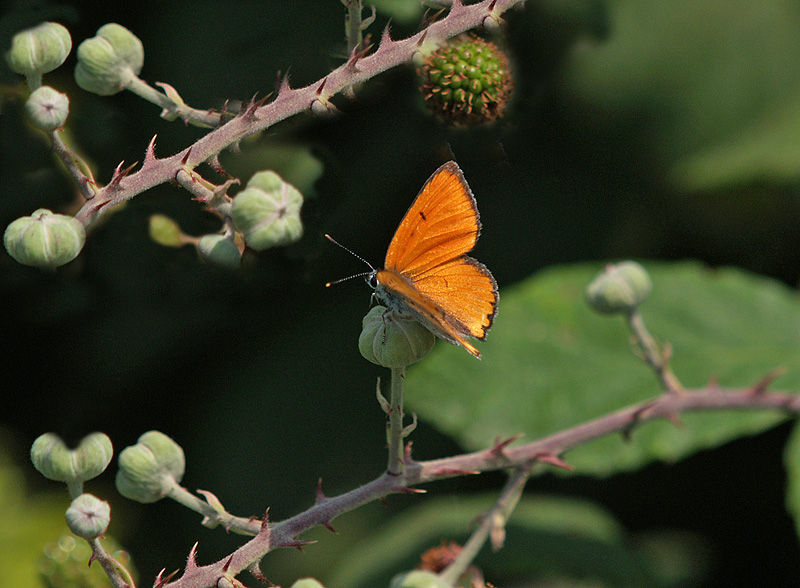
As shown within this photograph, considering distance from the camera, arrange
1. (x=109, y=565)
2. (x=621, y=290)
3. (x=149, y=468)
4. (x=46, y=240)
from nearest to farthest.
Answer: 1. (x=46, y=240)
2. (x=109, y=565)
3. (x=149, y=468)
4. (x=621, y=290)

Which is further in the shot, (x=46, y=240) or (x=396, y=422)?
(x=396, y=422)

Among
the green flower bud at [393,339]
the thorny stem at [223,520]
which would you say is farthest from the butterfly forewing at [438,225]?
the thorny stem at [223,520]

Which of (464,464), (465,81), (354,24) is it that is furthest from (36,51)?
(464,464)

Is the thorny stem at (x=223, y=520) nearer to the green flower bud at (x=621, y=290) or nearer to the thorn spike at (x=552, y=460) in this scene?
the thorn spike at (x=552, y=460)

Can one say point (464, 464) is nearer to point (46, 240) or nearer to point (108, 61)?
point (46, 240)

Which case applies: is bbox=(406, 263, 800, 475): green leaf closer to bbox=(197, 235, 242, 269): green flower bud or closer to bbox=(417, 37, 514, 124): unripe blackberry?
bbox=(417, 37, 514, 124): unripe blackberry

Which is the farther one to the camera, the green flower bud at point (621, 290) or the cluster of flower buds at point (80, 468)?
the green flower bud at point (621, 290)

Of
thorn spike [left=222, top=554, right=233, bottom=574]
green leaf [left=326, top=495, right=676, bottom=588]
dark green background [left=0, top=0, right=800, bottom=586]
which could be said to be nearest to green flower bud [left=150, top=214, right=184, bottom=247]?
dark green background [left=0, top=0, right=800, bottom=586]

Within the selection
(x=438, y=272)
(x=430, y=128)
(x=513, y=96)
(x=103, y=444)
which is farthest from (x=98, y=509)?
(x=513, y=96)
